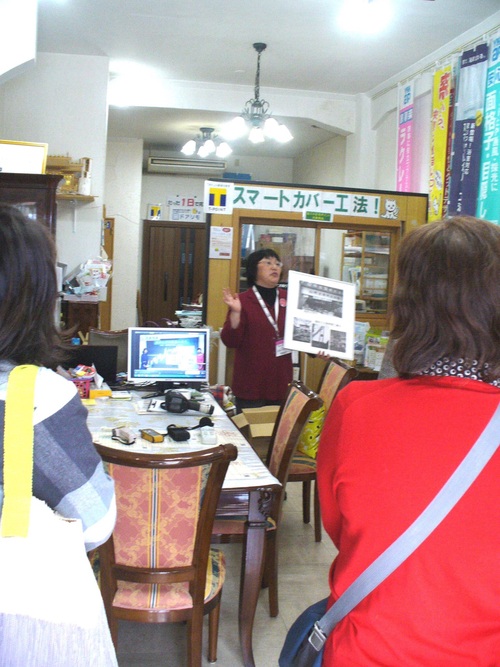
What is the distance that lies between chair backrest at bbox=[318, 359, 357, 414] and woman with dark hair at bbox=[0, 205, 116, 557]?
105 inches

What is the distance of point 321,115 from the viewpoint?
7746mm

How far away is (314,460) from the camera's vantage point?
364 cm

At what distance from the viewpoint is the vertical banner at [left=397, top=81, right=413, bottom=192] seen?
6523mm

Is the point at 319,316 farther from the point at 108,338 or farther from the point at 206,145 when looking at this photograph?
the point at 206,145

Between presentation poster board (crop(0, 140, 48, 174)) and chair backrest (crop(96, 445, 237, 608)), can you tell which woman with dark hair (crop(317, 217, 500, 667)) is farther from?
presentation poster board (crop(0, 140, 48, 174))

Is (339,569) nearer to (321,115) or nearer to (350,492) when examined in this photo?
(350,492)

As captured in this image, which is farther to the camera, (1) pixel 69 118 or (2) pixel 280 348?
(1) pixel 69 118

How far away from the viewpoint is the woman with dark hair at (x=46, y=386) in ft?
3.42

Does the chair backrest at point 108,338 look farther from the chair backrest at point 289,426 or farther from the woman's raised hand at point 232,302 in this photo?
the chair backrest at point 289,426

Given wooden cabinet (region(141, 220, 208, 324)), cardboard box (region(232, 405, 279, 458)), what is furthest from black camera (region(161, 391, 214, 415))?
wooden cabinet (region(141, 220, 208, 324))

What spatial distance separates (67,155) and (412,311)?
6086 millimetres

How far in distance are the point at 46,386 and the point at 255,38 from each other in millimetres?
5659

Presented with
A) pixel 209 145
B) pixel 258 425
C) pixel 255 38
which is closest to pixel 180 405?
pixel 258 425

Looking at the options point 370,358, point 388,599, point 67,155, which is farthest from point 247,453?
point 67,155
